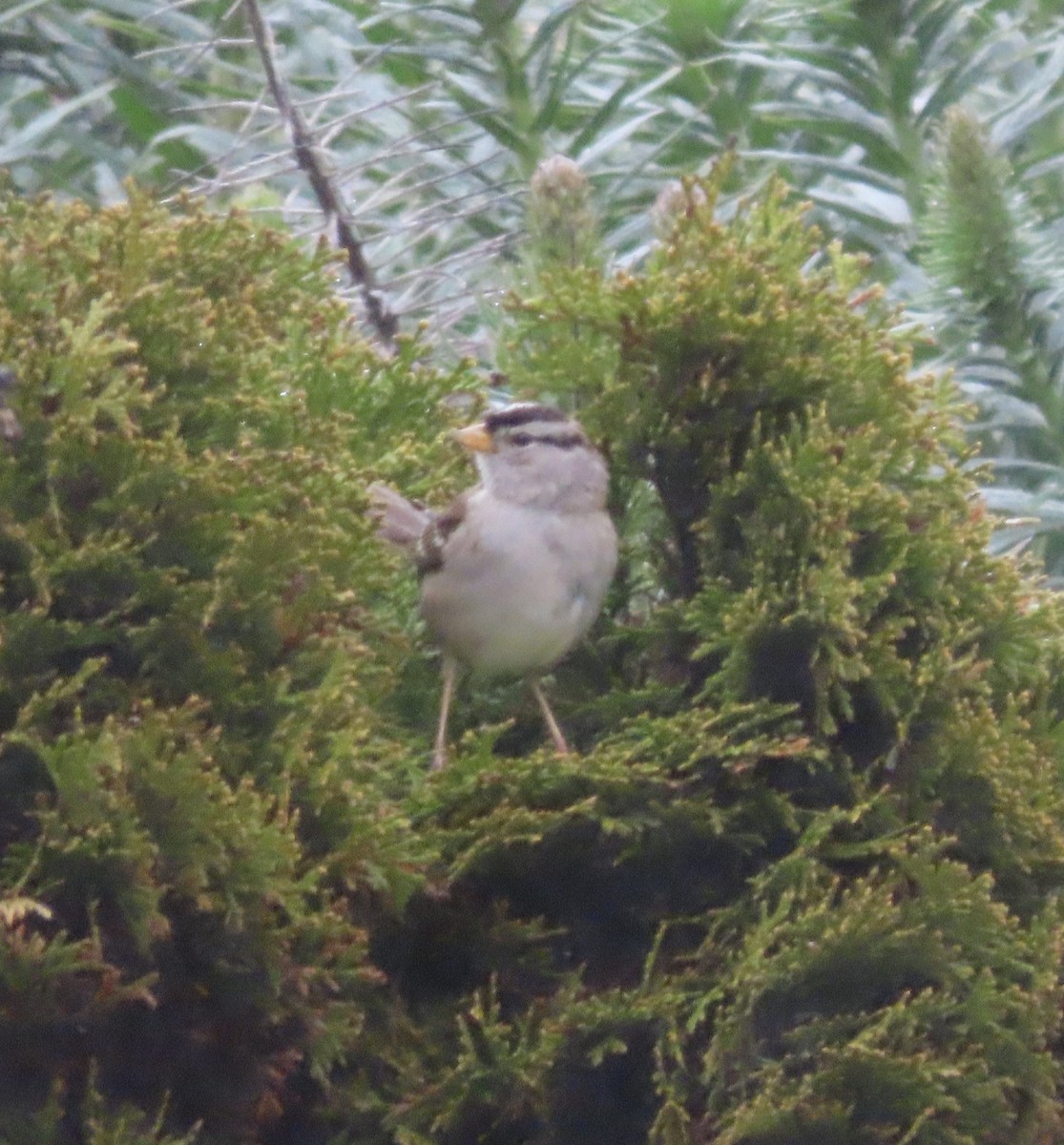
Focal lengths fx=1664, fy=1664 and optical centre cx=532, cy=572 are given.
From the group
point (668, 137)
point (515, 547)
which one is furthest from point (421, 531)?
point (668, 137)

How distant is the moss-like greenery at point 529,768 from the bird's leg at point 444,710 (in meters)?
0.03

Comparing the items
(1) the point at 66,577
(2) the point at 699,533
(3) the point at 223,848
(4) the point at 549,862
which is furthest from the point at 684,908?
(1) the point at 66,577

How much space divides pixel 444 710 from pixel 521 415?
447 mm

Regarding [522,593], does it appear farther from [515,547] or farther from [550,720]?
[550,720]

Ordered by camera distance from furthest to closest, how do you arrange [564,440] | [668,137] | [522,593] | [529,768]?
[668,137] < [522,593] < [564,440] < [529,768]

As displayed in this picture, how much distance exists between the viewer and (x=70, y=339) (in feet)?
5.79

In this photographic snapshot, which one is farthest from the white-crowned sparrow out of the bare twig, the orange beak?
the bare twig

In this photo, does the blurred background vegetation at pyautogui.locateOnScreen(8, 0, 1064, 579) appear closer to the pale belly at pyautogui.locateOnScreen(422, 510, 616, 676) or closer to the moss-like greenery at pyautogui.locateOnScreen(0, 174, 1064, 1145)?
the pale belly at pyautogui.locateOnScreen(422, 510, 616, 676)

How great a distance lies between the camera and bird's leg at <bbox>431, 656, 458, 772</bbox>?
2.11 metres

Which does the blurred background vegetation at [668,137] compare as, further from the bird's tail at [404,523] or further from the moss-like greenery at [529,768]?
the moss-like greenery at [529,768]

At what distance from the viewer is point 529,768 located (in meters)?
1.91

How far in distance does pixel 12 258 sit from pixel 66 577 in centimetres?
40

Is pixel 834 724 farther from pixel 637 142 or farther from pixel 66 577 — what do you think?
pixel 637 142

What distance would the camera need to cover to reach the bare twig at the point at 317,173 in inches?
113
